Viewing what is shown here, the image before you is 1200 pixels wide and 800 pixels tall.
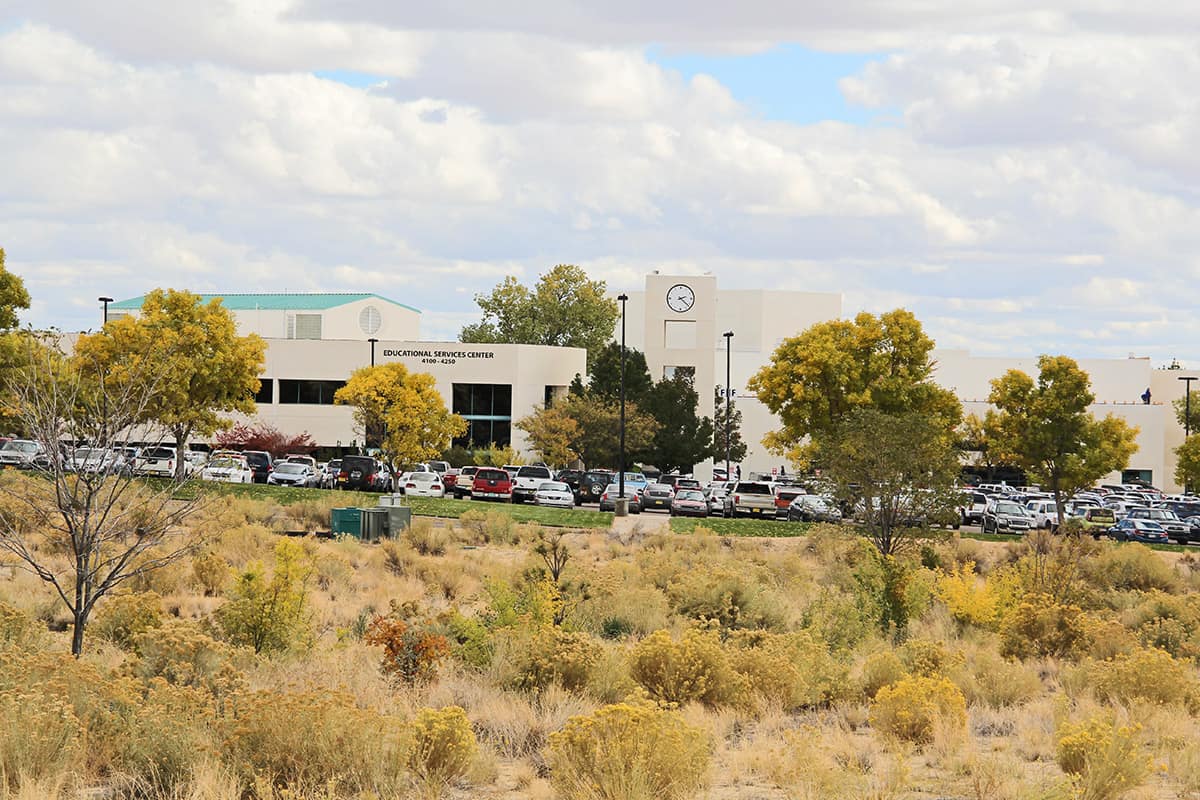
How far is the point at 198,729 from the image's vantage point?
33.6 feet

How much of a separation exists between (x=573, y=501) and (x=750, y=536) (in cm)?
1477

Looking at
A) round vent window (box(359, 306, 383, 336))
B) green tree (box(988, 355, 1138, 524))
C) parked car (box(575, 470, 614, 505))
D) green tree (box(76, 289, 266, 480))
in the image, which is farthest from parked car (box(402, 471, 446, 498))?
round vent window (box(359, 306, 383, 336))

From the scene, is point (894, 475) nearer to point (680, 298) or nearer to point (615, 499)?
point (615, 499)

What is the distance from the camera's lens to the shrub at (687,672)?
13.7 meters

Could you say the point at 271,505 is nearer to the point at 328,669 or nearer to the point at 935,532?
the point at 935,532

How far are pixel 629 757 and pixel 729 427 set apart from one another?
73.7 metres

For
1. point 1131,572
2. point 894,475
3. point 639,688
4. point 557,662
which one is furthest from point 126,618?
point 1131,572

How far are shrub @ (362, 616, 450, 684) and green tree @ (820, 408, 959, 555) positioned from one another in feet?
43.3

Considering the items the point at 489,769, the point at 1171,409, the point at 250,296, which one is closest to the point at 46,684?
the point at 489,769

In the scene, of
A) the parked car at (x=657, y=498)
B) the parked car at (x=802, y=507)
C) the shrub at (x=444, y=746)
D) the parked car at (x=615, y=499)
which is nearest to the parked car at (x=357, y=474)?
the parked car at (x=615, y=499)

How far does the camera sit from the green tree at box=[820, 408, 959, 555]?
1003 inches

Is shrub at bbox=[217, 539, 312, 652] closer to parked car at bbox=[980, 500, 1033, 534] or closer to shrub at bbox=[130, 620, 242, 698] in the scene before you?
shrub at bbox=[130, 620, 242, 698]

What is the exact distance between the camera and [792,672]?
14.1 meters

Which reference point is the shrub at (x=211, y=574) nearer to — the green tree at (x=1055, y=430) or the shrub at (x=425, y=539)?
the shrub at (x=425, y=539)
